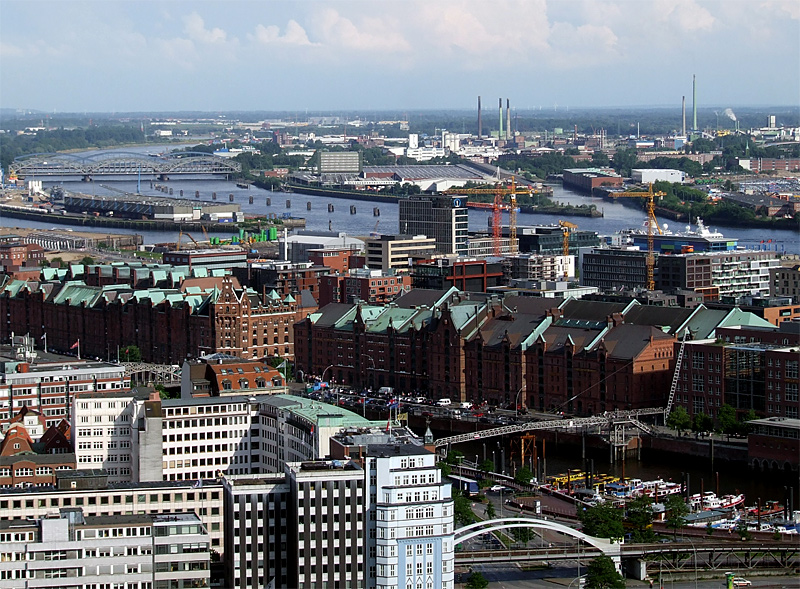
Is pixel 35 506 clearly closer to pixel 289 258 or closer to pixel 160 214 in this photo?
pixel 289 258

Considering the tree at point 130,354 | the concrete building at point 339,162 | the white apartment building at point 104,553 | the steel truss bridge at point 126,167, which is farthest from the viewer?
the steel truss bridge at point 126,167

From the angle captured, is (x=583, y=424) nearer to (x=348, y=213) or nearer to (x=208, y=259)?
(x=208, y=259)

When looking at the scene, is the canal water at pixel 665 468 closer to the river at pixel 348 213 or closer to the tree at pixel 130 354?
the tree at pixel 130 354

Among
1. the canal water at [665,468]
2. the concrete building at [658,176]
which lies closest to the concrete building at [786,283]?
the canal water at [665,468]

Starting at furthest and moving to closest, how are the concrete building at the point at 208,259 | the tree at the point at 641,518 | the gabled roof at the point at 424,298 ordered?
1. the concrete building at the point at 208,259
2. the gabled roof at the point at 424,298
3. the tree at the point at 641,518

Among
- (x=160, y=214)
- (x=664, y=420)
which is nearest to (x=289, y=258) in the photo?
(x=664, y=420)

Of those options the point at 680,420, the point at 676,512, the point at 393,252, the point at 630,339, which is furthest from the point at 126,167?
the point at 676,512

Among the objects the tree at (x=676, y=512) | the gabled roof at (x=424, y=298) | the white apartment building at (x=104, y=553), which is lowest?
the tree at (x=676, y=512)
